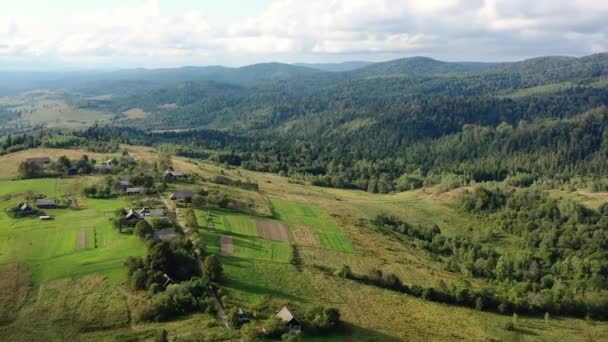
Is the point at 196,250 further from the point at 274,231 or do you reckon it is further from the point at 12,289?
the point at 12,289

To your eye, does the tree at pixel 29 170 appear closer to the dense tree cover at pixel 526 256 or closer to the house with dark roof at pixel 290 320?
the dense tree cover at pixel 526 256

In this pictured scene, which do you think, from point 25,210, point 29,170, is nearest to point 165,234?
point 25,210

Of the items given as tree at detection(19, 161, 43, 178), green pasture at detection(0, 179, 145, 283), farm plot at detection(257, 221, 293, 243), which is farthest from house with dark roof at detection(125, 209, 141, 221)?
tree at detection(19, 161, 43, 178)

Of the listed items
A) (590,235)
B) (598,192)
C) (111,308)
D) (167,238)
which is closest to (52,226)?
(167,238)

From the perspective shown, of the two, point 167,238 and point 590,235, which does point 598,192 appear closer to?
point 590,235

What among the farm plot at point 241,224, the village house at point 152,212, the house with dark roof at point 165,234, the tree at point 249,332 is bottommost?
the farm plot at point 241,224

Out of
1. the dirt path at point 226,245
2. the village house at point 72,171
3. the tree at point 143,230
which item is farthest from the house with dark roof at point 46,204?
the dirt path at point 226,245

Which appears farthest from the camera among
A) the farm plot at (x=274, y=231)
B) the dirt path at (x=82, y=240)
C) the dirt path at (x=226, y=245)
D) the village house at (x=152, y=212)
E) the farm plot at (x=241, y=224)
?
the farm plot at (x=274, y=231)
